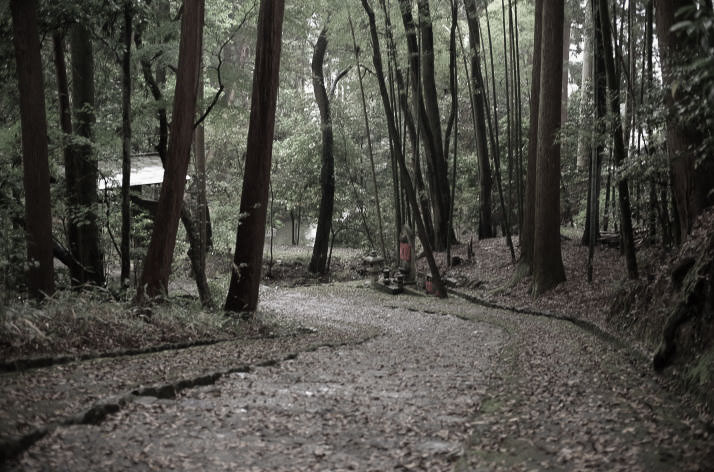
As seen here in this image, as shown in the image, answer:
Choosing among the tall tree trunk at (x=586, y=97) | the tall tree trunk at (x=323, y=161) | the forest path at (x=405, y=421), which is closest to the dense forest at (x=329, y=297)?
the forest path at (x=405, y=421)

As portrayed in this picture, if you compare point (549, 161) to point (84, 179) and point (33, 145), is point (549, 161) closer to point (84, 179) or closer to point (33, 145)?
point (84, 179)

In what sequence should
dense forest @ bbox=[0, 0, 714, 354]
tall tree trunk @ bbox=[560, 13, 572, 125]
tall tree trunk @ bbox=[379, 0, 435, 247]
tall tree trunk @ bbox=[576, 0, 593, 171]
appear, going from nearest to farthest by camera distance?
1. dense forest @ bbox=[0, 0, 714, 354]
2. tall tree trunk @ bbox=[379, 0, 435, 247]
3. tall tree trunk @ bbox=[576, 0, 593, 171]
4. tall tree trunk @ bbox=[560, 13, 572, 125]

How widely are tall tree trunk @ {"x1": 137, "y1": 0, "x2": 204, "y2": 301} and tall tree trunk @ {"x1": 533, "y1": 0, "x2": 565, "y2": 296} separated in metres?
6.63

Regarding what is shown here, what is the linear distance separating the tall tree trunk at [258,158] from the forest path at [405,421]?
7.26ft

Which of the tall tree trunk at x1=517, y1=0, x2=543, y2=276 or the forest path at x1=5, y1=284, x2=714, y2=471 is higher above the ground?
the tall tree trunk at x1=517, y1=0, x2=543, y2=276

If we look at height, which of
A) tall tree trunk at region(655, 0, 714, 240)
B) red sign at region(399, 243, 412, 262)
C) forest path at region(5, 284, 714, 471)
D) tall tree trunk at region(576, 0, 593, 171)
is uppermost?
tall tree trunk at region(576, 0, 593, 171)

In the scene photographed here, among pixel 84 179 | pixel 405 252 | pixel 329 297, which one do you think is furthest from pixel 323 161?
pixel 84 179

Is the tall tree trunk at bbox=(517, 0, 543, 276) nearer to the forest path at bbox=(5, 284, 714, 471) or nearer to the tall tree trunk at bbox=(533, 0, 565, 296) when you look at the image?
the tall tree trunk at bbox=(533, 0, 565, 296)

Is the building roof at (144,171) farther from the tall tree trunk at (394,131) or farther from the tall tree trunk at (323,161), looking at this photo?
the tall tree trunk at (323,161)

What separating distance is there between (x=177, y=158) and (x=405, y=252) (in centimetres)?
951

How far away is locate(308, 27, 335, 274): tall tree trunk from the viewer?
1989 cm

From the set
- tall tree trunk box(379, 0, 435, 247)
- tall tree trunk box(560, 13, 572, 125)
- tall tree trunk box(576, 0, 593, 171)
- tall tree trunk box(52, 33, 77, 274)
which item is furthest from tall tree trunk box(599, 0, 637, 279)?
tall tree trunk box(560, 13, 572, 125)

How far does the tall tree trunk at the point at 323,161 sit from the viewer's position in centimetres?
1989

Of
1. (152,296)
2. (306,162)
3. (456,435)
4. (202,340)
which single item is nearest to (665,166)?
(456,435)
